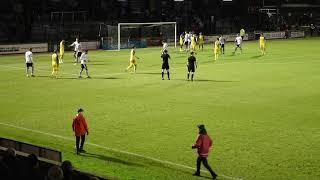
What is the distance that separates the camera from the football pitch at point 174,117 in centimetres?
1709

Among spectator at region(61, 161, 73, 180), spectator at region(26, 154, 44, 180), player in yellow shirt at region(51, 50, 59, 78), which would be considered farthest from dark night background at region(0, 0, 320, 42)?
spectator at region(61, 161, 73, 180)

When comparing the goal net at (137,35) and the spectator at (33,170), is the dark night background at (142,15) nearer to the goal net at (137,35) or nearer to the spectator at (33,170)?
the goal net at (137,35)

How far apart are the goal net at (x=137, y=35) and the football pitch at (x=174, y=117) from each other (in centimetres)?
2132

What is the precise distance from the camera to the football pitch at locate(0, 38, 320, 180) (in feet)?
56.1

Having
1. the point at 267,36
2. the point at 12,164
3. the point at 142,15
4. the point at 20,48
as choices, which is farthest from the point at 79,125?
the point at 267,36

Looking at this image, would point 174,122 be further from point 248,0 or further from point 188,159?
point 248,0

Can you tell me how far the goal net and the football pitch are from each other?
21316 millimetres

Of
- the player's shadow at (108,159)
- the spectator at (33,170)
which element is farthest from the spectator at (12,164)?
the player's shadow at (108,159)

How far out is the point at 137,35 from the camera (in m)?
70.5

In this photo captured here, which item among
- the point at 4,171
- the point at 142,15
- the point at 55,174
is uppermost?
the point at 142,15

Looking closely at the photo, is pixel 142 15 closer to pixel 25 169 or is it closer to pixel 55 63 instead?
pixel 55 63

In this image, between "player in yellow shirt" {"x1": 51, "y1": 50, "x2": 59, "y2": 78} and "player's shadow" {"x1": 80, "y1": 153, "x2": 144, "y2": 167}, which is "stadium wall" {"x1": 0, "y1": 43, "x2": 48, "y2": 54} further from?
"player's shadow" {"x1": 80, "y1": 153, "x2": 144, "y2": 167}

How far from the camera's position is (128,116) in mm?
24391

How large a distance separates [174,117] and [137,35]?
4739 cm
